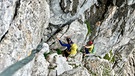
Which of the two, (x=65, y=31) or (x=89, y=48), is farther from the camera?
(x=89, y=48)

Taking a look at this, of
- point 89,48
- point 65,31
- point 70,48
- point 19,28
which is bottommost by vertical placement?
point 89,48

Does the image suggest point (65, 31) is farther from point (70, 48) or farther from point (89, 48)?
point (89, 48)

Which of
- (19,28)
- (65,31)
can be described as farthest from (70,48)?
(19,28)

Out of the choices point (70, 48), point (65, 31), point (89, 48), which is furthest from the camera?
point (89, 48)

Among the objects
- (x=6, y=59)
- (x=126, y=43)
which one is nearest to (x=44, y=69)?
(x=6, y=59)

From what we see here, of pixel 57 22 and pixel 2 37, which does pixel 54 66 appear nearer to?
pixel 57 22

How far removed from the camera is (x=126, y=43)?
1570 inches

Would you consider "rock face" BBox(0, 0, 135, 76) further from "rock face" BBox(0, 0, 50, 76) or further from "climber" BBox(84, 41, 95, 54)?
"climber" BBox(84, 41, 95, 54)

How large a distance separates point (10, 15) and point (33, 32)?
3.06 metres

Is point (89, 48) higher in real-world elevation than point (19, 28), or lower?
lower

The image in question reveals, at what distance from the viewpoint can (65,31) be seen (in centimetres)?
2502

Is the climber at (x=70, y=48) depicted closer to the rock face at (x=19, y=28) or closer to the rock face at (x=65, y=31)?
the rock face at (x=65, y=31)

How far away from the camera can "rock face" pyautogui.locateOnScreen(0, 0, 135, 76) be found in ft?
55.0

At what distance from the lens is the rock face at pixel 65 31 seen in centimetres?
1675
